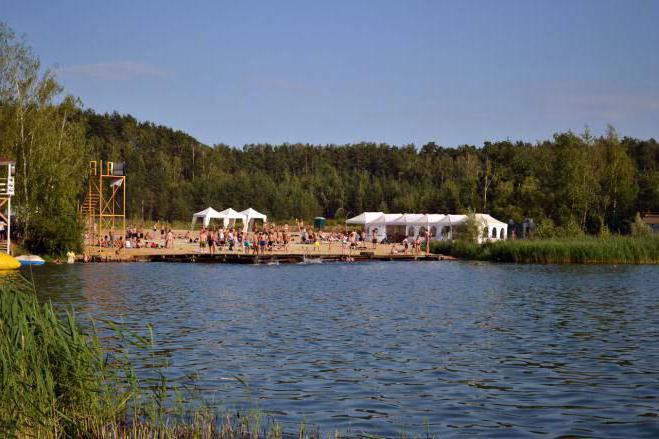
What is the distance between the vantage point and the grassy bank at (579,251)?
4341cm

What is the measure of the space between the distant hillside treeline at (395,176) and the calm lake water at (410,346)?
26.0 metres

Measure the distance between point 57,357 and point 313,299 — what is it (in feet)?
59.8

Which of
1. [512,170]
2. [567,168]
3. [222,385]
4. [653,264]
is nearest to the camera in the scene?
[222,385]

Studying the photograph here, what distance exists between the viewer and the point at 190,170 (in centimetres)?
11456

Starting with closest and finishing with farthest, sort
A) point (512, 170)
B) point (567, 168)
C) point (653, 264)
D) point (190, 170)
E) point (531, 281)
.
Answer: point (531, 281)
point (653, 264)
point (567, 168)
point (512, 170)
point (190, 170)

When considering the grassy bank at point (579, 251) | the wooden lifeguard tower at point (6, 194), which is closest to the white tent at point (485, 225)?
the grassy bank at point (579, 251)

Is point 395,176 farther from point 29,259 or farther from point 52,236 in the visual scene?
point 29,259

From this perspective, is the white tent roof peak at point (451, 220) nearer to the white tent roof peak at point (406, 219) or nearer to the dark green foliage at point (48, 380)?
the white tent roof peak at point (406, 219)

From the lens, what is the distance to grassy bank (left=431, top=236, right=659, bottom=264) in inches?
1709

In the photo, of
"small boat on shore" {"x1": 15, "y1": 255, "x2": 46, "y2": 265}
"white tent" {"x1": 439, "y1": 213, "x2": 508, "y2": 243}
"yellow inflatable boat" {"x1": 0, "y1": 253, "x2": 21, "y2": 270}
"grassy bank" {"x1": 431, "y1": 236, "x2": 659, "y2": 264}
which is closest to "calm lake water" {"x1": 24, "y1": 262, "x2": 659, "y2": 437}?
"yellow inflatable boat" {"x1": 0, "y1": 253, "x2": 21, "y2": 270}

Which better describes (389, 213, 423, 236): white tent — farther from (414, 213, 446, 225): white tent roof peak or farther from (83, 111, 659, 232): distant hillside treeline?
(83, 111, 659, 232): distant hillside treeline

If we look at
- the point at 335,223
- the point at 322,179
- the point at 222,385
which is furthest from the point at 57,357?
the point at 322,179

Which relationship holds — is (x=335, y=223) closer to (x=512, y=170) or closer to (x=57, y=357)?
(x=512, y=170)

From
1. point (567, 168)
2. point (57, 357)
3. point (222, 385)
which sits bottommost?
point (222, 385)
